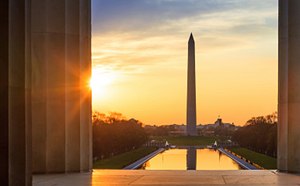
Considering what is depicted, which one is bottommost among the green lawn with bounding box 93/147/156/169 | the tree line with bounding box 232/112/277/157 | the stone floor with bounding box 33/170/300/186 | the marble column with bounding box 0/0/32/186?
the green lawn with bounding box 93/147/156/169

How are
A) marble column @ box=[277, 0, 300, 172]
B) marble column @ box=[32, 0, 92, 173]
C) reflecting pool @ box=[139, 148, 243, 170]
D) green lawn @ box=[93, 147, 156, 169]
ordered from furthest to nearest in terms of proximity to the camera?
green lawn @ box=[93, 147, 156, 169]
reflecting pool @ box=[139, 148, 243, 170]
marble column @ box=[277, 0, 300, 172]
marble column @ box=[32, 0, 92, 173]

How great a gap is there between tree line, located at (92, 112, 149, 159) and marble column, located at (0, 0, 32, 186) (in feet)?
146

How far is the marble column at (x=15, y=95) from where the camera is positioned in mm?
6840

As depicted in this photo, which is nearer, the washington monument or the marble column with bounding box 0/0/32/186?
the marble column with bounding box 0/0/32/186

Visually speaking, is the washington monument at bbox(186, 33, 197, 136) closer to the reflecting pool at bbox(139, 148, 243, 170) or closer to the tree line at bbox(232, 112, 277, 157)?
the tree line at bbox(232, 112, 277, 157)

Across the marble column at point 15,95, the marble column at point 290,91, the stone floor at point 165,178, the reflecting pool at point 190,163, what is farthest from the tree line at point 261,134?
the marble column at point 15,95

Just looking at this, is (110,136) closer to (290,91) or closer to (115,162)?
(115,162)

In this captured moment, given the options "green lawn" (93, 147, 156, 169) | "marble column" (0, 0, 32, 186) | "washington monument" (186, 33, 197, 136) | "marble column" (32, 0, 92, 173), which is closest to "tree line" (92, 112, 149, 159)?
"green lawn" (93, 147, 156, 169)

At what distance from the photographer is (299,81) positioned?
11.9 meters

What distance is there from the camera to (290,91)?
12.0 meters

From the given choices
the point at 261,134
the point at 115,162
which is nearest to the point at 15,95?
the point at 115,162

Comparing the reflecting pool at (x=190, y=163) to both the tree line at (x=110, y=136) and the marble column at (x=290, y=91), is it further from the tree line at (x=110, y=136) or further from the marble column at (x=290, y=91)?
the marble column at (x=290, y=91)

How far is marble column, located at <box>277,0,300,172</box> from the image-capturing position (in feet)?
39.0

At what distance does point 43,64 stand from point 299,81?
718cm
